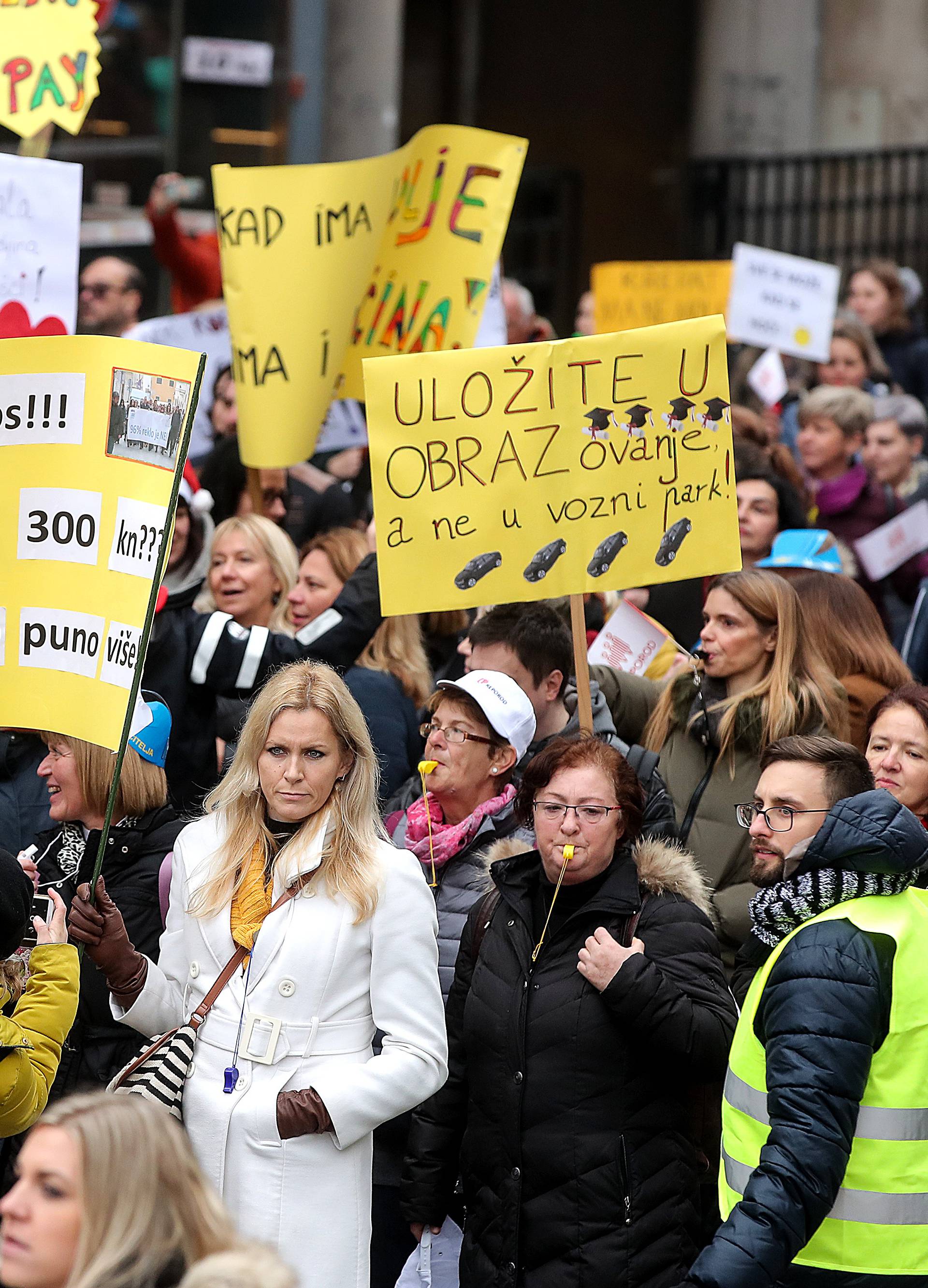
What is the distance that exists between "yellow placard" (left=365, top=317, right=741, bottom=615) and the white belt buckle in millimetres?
1261

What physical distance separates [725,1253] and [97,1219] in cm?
114

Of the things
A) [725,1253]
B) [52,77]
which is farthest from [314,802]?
[52,77]

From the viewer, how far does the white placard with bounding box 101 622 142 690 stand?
3848 millimetres

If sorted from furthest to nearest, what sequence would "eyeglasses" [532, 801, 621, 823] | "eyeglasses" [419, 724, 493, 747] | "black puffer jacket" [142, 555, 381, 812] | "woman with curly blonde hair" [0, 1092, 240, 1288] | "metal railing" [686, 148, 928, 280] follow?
"metal railing" [686, 148, 928, 280]
"black puffer jacket" [142, 555, 381, 812]
"eyeglasses" [419, 724, 493, 747]
"eyeglasses" [532, 801, 621, 823]
"woman with curly blonde hair" [0, 1092, 240, 1288]

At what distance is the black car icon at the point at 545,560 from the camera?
15.9 ft

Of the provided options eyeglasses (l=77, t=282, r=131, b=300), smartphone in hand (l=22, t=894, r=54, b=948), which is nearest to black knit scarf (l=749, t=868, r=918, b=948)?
smartphone in hand (l=22, t=894, r=54, b=948)

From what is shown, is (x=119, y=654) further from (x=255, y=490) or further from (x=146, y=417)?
(x=255, y=490)

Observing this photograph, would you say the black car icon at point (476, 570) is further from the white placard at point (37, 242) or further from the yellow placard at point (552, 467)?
the white placard at point (37, 242)

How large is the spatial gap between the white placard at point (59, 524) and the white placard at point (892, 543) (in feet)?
14.0

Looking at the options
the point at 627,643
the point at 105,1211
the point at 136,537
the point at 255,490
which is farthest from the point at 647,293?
the point at 105,1211

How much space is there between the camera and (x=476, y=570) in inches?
189

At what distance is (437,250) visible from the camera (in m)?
6.44

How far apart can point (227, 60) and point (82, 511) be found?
9597mm

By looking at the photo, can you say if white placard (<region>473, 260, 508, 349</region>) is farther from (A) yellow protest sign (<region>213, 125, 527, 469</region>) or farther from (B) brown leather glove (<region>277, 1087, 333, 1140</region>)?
(B) brown leather glove (<region>277, 1087, 333, 1140</region>)
